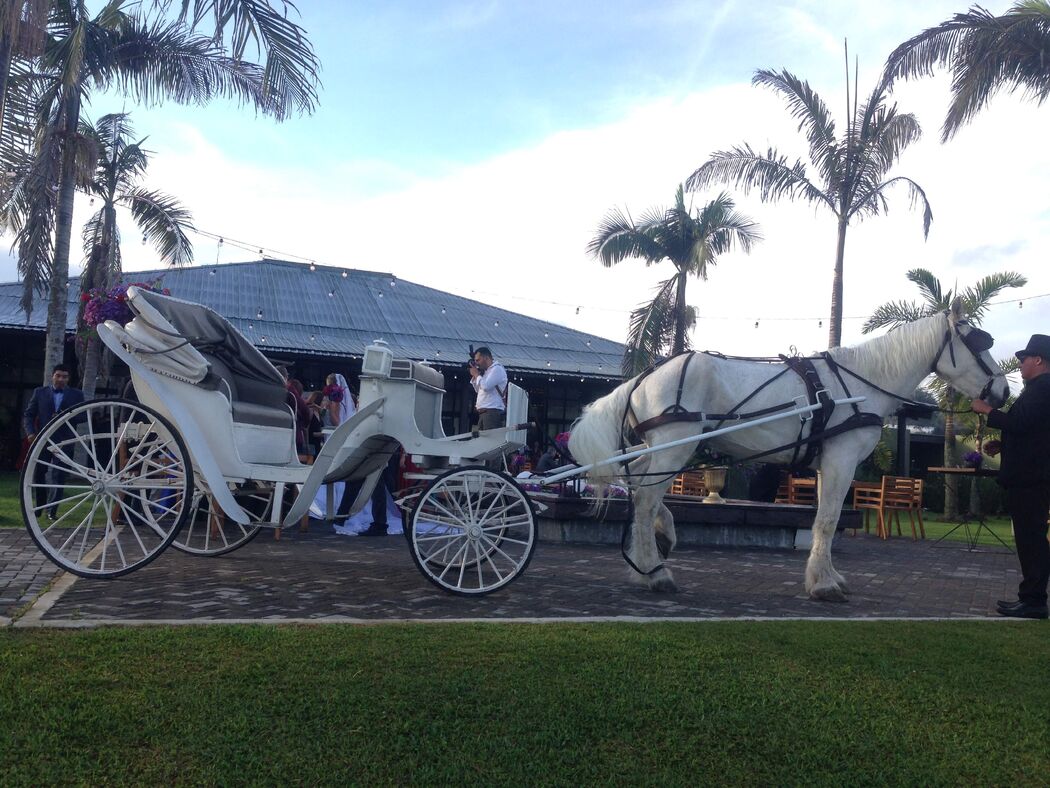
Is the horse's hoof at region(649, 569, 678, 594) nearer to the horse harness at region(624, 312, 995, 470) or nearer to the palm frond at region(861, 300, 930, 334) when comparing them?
the horse harness at region(624, 312, 995, 470)

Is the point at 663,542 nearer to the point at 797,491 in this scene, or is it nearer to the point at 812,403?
the point at 812,403

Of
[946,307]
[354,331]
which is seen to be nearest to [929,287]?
[946,307]

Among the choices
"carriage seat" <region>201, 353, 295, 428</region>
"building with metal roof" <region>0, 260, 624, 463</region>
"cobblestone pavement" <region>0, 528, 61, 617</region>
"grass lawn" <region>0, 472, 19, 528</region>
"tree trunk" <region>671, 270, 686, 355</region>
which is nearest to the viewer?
"cobblestone pavement" <region>0, 528, 61, 617</region>

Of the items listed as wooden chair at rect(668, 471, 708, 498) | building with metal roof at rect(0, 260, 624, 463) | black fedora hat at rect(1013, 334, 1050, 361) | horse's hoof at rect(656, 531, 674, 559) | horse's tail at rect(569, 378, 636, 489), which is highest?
building with metal roof at rect(0, 260, 624, 463)

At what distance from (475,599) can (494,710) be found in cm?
225

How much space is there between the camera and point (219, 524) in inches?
270

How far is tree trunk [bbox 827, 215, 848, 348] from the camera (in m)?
16.7

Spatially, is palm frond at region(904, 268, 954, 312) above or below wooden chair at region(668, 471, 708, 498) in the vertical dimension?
above

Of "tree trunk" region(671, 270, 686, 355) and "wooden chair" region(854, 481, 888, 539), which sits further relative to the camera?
"tree trunk" region(671, 270, 686, 355)

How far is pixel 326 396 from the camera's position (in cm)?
1023

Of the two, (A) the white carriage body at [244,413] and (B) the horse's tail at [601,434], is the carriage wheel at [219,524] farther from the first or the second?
(B) the horse's tail at [601,434]

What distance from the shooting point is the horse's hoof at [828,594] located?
6.19 metres

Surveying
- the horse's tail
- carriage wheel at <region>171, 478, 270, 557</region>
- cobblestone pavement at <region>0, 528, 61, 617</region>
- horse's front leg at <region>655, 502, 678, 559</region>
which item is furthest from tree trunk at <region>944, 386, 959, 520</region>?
cobblestone pavement at <region>0, 528, 61, 617</region>

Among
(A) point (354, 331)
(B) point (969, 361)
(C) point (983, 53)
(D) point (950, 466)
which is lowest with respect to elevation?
(D) point (950, 466)
